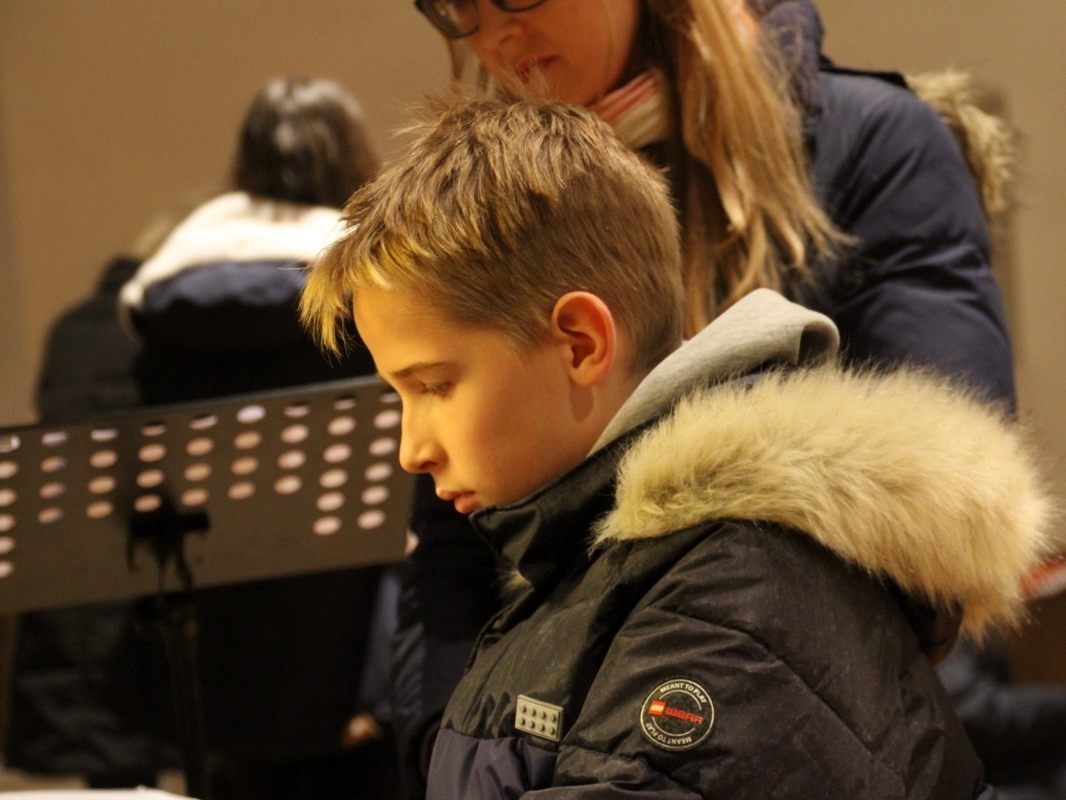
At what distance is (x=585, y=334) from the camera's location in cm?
106

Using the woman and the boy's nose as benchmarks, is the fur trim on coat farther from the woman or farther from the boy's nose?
the woman

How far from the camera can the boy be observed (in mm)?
899

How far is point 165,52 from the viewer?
12.3 ft

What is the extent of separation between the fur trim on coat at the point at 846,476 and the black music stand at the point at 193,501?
738mm

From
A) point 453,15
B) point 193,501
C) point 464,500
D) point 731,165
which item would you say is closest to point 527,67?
point 453,15

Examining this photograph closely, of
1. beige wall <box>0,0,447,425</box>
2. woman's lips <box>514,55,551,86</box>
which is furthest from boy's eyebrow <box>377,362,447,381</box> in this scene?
beige wall <box>0,0,447,425</box>

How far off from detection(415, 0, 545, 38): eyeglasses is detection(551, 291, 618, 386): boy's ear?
1.54 ft

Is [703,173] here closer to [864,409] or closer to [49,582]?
[864,409]

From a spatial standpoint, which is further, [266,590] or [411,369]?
[266,590]

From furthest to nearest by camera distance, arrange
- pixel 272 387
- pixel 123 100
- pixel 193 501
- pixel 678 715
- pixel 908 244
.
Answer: pixel 123 100, pixel 272 387, pixel 193 501, pixel 908 244, pixel 678 715

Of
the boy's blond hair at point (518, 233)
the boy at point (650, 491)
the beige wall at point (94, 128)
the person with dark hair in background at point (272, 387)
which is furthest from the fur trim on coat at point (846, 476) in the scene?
the beige wall at point (94, 128)

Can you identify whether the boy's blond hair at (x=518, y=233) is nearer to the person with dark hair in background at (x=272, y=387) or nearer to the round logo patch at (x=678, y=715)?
the round logo patch at (x=678, y=715)

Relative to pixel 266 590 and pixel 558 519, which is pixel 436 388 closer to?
pixel 558 519

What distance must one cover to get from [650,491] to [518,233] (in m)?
0.22
